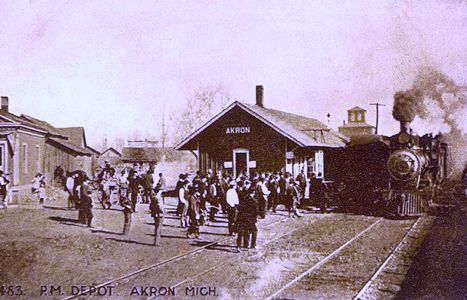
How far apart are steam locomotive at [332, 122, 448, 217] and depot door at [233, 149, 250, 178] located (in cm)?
455

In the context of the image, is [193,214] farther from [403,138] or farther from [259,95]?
[259,95]

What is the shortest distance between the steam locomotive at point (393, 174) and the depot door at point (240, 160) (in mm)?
4549

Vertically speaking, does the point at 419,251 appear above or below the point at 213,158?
below

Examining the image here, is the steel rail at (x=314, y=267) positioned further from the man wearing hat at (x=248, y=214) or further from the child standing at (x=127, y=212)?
the child standing at (x=127, y=212)

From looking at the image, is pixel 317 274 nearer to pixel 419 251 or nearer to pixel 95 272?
pixel 419 251

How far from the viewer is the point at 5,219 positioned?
12.9 meters

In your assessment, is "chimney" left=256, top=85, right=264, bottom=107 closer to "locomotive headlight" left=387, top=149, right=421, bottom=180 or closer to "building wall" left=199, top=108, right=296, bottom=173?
"building wall" left=199, top=108, right=296, bottom=173

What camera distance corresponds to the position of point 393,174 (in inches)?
658

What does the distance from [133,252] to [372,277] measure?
222 inches

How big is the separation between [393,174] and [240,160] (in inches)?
321

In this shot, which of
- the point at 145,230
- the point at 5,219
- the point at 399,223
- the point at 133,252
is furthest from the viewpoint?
the point at 399,223

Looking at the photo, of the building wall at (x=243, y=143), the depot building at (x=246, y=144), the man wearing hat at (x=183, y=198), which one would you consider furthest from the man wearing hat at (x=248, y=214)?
the building wall at (x=243, y=143)

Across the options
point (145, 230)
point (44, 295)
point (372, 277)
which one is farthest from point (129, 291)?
point (145, 230)

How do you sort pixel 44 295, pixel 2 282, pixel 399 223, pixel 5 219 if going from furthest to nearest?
pixel 399 223, pixel 5 219, pixel 2 282, pixel 44 295
